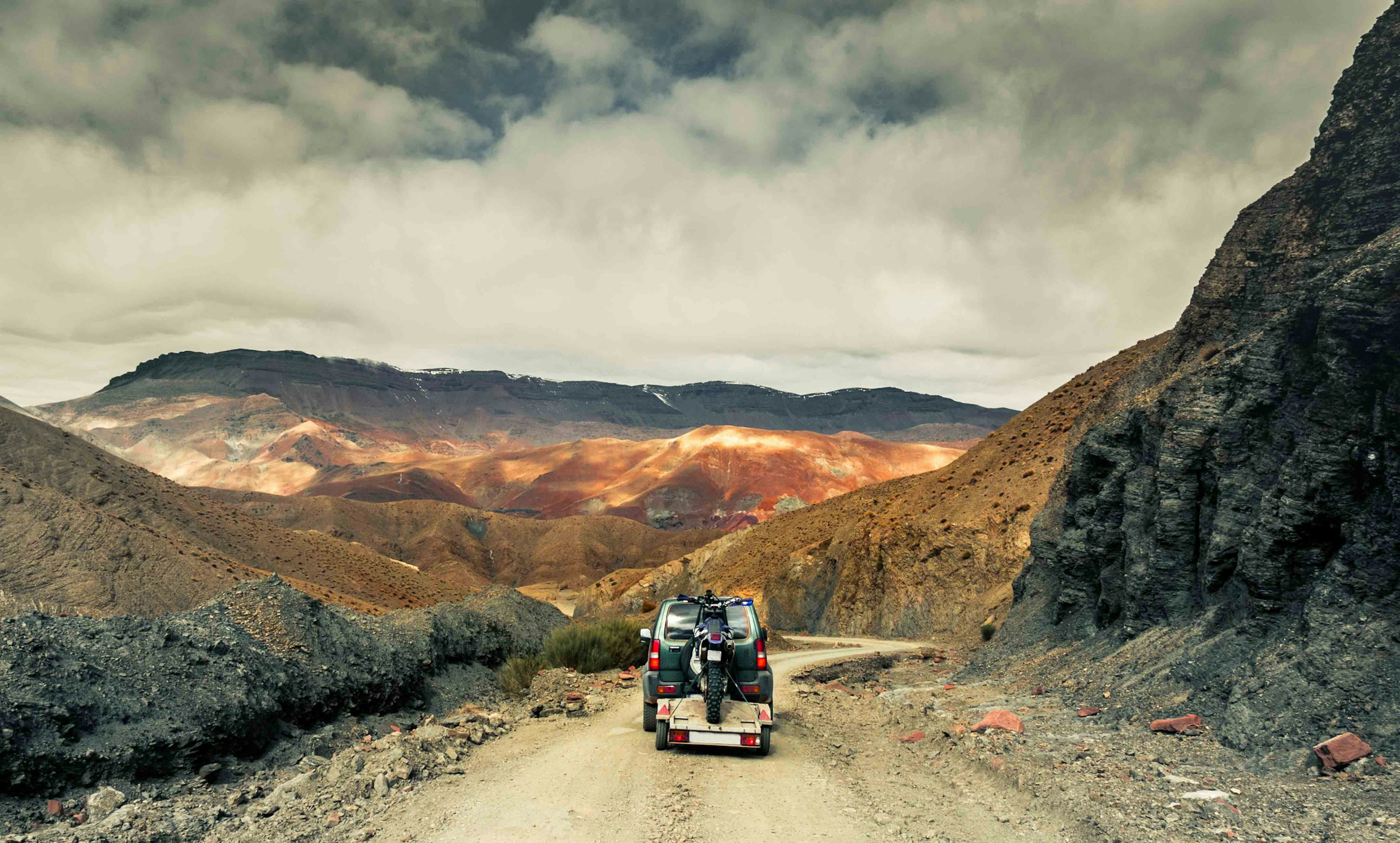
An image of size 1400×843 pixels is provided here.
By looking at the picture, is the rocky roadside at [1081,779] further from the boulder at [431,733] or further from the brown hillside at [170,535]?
the brown hillside at [170,535]

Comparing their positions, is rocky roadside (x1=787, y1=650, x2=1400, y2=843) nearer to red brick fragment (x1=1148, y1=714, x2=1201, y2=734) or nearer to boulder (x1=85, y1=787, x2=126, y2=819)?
red brick fragment (x1=1148, y1=714, x2=1201, y2=734)

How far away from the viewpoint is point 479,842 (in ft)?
21.6

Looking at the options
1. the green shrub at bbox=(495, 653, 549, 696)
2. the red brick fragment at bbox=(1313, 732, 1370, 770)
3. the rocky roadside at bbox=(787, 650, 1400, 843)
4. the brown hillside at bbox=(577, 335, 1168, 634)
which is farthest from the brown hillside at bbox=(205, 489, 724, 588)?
the red brick fragment at bbox=(1313, 732, 1370, 770)

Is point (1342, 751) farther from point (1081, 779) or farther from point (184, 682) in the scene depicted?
point (184, 682)

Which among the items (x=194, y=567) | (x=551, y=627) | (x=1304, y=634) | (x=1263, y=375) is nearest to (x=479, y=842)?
(x=1304, y=634)

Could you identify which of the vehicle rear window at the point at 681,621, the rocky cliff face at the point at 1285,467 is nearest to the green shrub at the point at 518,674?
the vehicle rear window at the point at 681,621

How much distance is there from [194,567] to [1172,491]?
36.6 metres

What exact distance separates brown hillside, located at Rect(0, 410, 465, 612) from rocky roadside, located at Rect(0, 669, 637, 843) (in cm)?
2290

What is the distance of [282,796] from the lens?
796 cm

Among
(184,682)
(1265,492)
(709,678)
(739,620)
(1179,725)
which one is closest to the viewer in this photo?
(1179,725)

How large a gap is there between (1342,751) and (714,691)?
6622mm

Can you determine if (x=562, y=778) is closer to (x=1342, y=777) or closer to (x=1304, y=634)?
(x=1342, y=777)

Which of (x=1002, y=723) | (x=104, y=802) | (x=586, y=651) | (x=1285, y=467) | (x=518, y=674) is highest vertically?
(x=1285, y=467)

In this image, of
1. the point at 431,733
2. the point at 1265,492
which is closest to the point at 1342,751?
the point at 1265,492
